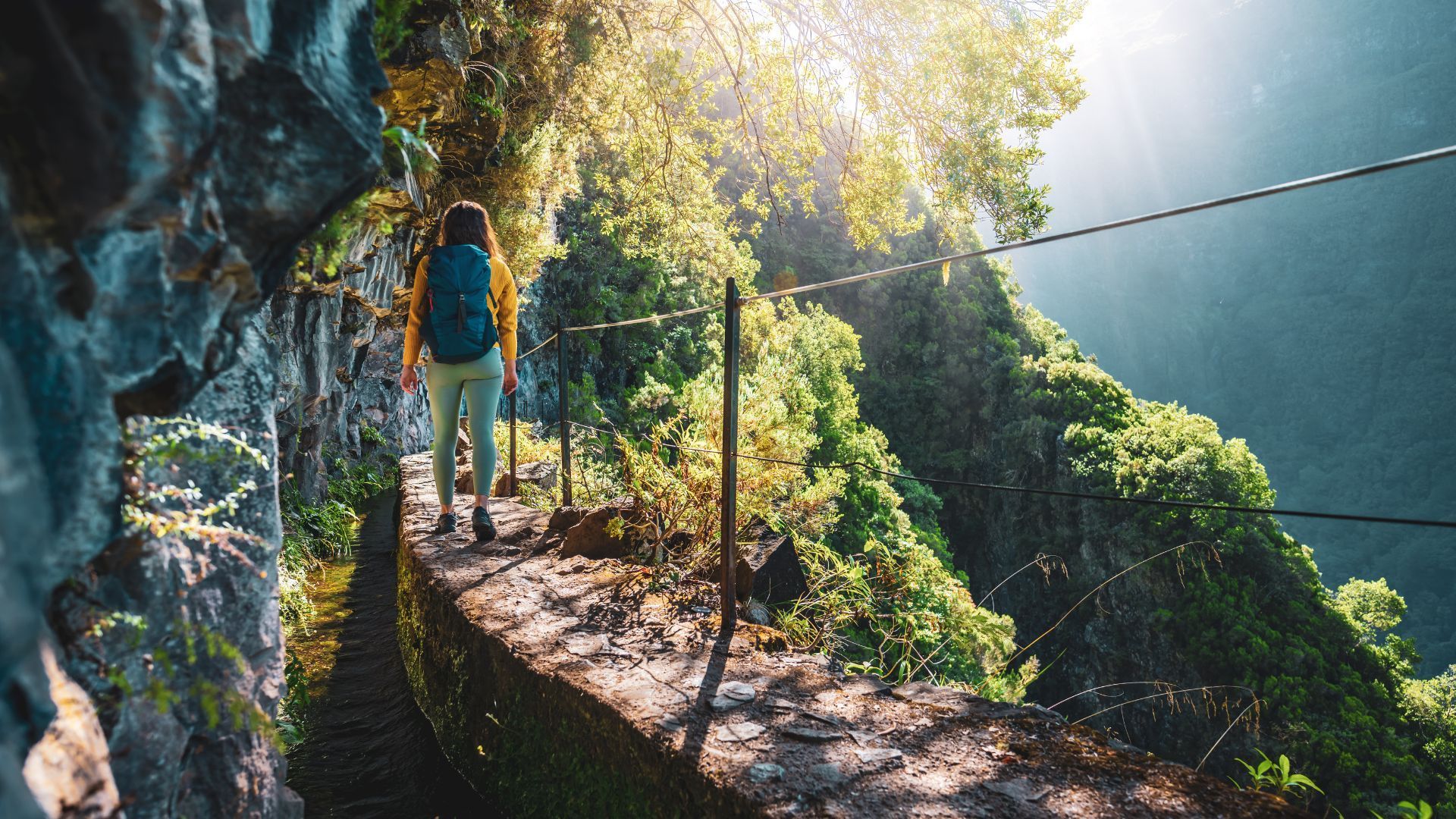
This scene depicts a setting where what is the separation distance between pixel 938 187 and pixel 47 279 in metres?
5.82

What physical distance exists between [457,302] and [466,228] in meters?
0.37

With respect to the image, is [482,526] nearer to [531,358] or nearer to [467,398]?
[467,398]

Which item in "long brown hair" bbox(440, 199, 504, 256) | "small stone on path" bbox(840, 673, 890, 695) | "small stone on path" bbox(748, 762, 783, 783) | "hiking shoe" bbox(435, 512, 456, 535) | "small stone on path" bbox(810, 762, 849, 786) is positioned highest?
"long brown hair" bbox(440, 199, 504, 256)

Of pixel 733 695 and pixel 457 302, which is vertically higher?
pixel 457 302

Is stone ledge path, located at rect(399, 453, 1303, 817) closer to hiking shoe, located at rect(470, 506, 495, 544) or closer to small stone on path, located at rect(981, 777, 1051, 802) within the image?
small stone on path, located at rect(981, 777, 1051, 802)

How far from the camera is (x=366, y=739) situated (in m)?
3.06

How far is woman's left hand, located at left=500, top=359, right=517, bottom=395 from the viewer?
363 cm

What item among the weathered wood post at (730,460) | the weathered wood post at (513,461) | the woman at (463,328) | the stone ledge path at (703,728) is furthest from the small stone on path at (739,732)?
the weathered wood post at (513,461)

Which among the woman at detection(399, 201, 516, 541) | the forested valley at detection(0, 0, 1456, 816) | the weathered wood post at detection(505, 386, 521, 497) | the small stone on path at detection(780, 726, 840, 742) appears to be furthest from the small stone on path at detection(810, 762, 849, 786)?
the weathered wood post at detection(505, 386, 521, 497)

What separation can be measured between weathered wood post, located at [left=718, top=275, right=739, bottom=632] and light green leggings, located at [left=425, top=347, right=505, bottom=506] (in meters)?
1.29

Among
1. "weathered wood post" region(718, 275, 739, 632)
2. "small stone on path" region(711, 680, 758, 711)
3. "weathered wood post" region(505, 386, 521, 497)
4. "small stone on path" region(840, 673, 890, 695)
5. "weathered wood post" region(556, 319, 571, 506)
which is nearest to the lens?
"small stone on path" region(711, 680, 758, 711)

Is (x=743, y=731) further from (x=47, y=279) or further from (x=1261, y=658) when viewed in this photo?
(x=1261, y=658)

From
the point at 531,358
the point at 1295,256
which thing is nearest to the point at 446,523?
the point at 531,358

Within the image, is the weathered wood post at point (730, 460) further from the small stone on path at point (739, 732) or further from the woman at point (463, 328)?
the woman at point (463, 328)
